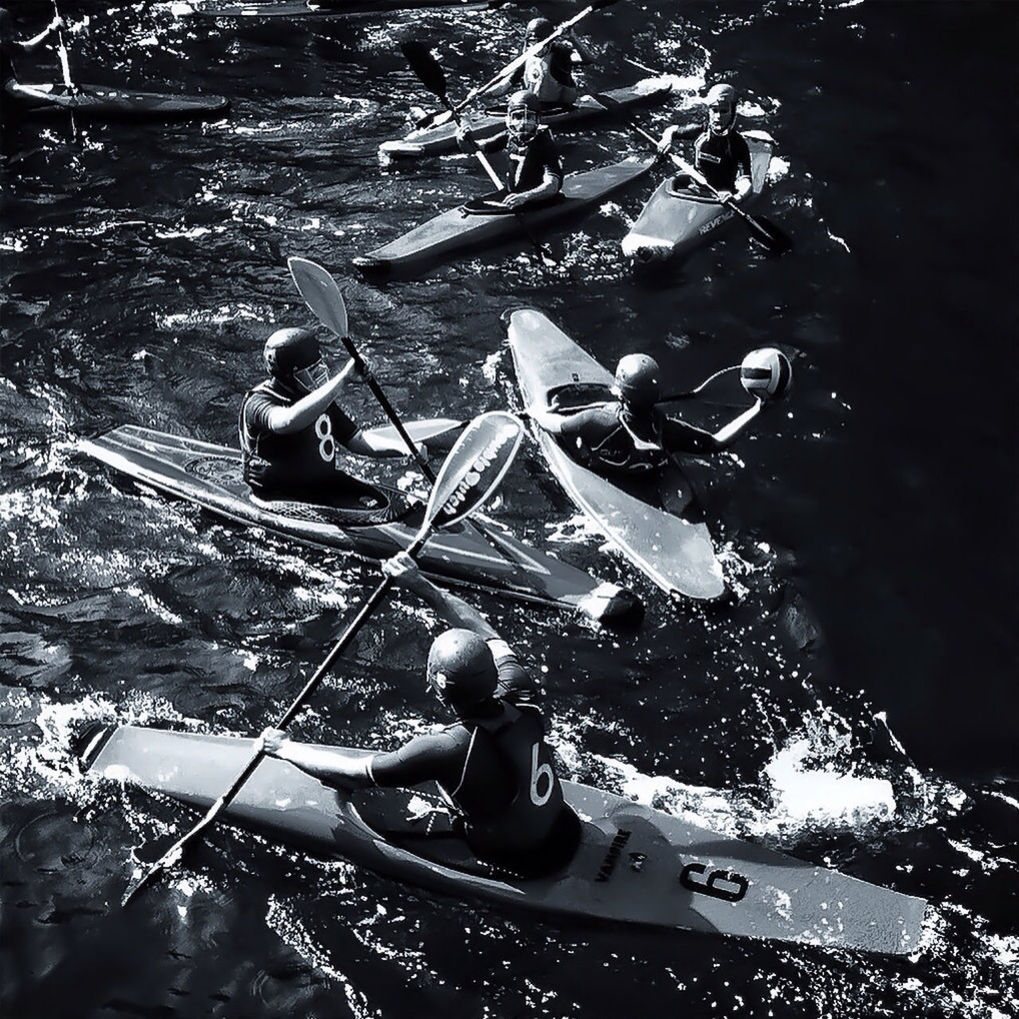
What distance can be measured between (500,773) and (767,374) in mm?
3848

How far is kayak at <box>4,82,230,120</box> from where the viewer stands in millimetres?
12695

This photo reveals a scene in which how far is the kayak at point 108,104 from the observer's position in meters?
12.7

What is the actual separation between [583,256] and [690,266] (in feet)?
3.21

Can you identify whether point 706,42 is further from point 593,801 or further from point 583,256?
point 593,801

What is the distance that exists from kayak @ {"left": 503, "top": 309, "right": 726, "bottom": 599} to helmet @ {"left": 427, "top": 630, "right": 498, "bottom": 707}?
2.85 m

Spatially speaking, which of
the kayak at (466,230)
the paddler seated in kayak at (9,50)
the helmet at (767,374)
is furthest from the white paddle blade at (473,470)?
the paddler seated in kayak at (9,50)

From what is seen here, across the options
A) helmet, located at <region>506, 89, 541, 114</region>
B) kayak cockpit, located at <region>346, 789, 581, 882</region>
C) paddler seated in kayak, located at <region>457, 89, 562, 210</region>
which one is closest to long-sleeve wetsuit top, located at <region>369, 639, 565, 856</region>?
kayak cockpit, located at <region>346, 789, 581, 882</region>

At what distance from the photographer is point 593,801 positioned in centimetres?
600

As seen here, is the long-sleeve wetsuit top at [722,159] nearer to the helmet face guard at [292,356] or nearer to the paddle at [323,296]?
the paddle at [323,296]

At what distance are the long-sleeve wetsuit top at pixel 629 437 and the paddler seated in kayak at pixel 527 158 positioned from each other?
130 inches

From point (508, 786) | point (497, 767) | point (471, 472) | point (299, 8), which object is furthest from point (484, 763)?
point (299, 8)

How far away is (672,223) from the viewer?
10789 millimetres

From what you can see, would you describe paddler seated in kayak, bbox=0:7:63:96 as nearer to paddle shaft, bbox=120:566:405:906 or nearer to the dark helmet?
the dark helmet

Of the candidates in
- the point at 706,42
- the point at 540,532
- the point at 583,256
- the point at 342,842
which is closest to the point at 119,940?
the point at 342,842
